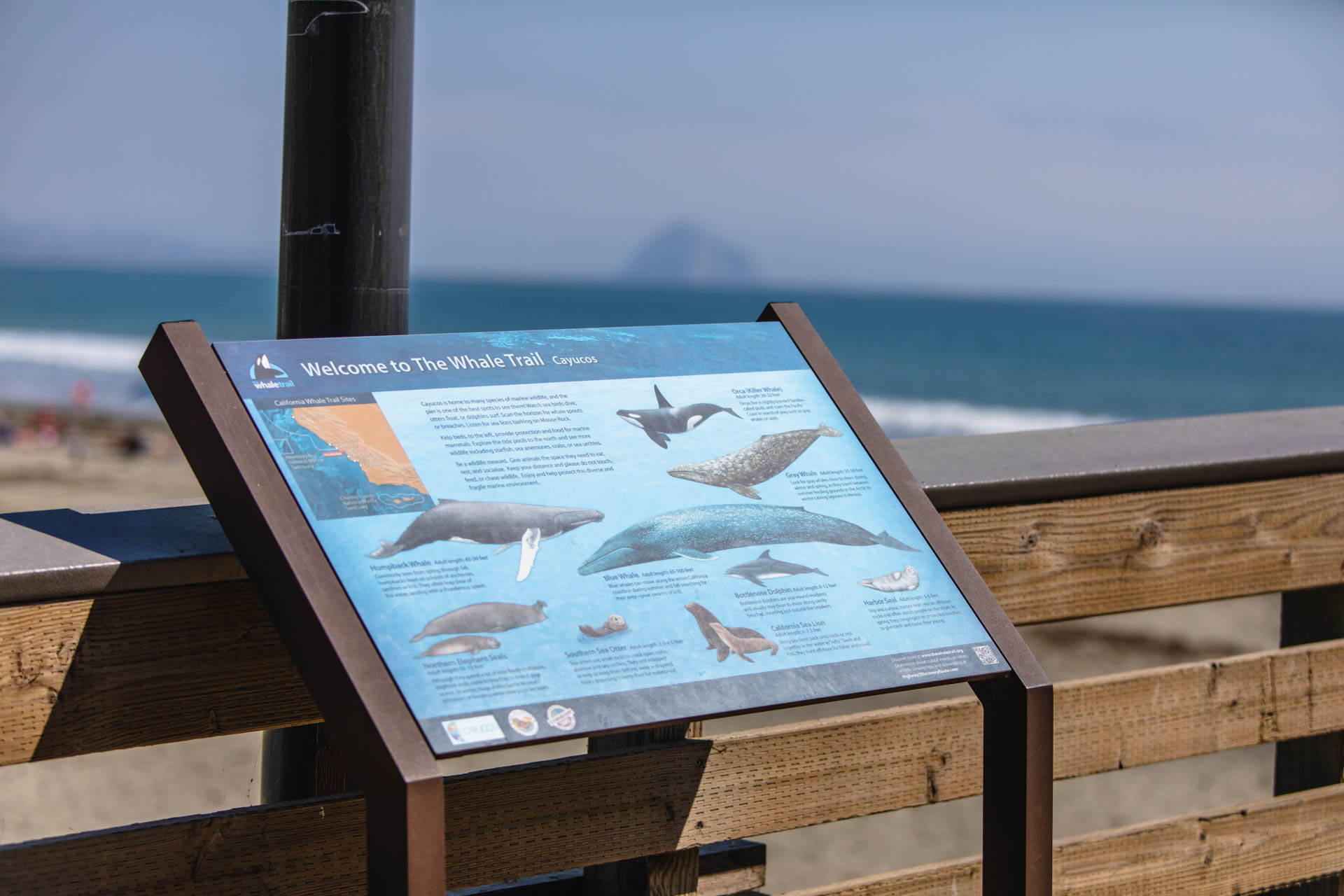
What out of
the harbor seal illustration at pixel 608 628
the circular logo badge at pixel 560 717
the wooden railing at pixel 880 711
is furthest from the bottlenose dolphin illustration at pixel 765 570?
the wooden railing at pixel 880 711

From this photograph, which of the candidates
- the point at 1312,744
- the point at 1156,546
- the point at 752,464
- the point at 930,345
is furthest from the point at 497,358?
the point at 930,345

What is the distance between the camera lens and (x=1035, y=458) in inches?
83.2

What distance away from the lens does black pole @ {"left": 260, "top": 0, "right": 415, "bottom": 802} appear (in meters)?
1.73

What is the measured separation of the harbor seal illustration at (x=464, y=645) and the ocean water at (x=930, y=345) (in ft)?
51.3

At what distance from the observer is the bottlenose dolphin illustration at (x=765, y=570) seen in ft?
4.58

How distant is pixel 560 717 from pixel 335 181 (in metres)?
0.93

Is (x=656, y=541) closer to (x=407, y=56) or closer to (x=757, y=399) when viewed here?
(x=757, y=399)

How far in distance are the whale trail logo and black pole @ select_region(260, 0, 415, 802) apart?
15.0 inches

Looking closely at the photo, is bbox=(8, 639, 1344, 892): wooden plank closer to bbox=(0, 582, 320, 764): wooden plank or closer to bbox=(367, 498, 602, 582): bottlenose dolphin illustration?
bbox=(0, 582, 320, 764): wooden plank

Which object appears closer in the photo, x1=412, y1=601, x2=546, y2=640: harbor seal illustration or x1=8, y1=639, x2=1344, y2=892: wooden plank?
x1=412, y1=601, x2=546, y2=640: harbor seal illustration

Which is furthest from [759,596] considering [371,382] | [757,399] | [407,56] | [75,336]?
[75,336]

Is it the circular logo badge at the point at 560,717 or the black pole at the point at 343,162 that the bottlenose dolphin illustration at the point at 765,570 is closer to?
the circular logo badge at the point at 560,717

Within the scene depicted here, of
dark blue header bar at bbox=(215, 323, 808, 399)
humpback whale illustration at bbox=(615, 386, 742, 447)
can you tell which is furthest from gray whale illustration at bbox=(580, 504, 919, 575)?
dark blue header bar at bbox=(215, 323, 808, 399)

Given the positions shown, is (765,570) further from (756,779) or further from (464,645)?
(756,779)
